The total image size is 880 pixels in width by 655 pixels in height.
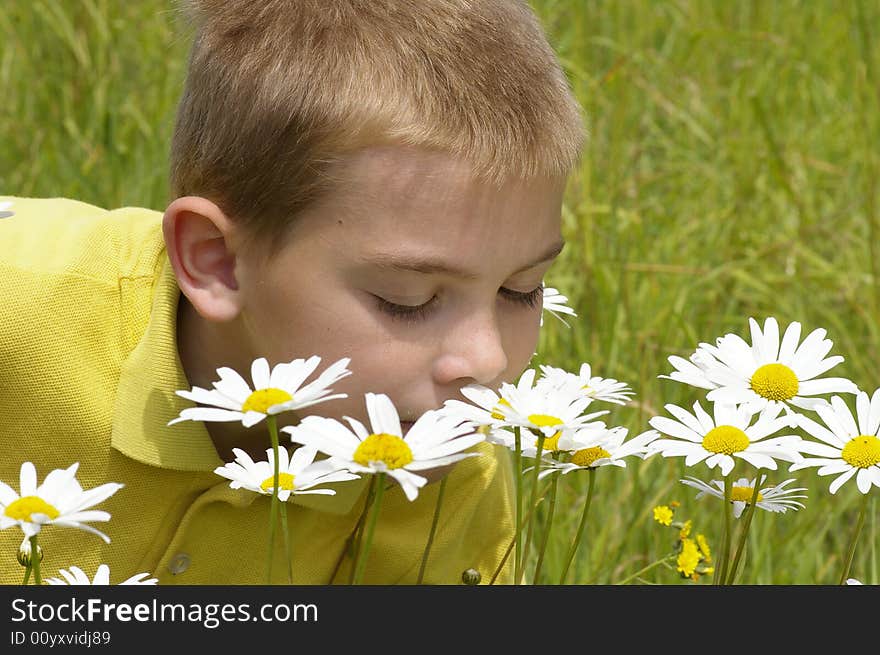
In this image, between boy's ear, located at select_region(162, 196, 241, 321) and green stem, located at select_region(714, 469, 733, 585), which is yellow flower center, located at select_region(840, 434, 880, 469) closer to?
green stem, located at select_region(714, 469, 733, 585)

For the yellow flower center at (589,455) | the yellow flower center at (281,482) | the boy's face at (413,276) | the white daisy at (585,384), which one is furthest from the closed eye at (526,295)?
the yellow flower center at (281,482)

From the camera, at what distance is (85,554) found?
4.87 ft

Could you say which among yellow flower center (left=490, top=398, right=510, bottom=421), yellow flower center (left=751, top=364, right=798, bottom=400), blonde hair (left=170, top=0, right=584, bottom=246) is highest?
blonde hair (left=170, top=0, right=584, bottom=246)

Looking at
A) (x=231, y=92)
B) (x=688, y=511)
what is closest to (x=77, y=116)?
(x=231, y=92)

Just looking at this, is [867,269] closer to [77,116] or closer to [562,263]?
[562,263]

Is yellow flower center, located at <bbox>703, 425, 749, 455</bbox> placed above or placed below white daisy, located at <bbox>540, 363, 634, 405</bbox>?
below

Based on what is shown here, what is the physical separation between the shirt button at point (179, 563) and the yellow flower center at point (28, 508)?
627 mm

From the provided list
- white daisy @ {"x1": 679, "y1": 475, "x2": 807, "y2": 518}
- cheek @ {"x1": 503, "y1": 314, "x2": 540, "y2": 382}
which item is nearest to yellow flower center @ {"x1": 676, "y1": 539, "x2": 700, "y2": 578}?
white daisy @ {"x1": 679, "y1": 475, "x2": 807, "y2": 518}

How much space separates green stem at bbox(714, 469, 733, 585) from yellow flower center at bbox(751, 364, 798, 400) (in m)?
0.07

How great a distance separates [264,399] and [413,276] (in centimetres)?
35

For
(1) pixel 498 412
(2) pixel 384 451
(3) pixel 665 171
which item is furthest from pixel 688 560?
(3) pixel 665 171

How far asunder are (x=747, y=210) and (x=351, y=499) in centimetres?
128

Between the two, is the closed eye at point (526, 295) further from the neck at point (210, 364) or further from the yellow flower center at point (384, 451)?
the yellow flower center at point (384, 451)

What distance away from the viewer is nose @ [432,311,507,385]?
47.5 inches
